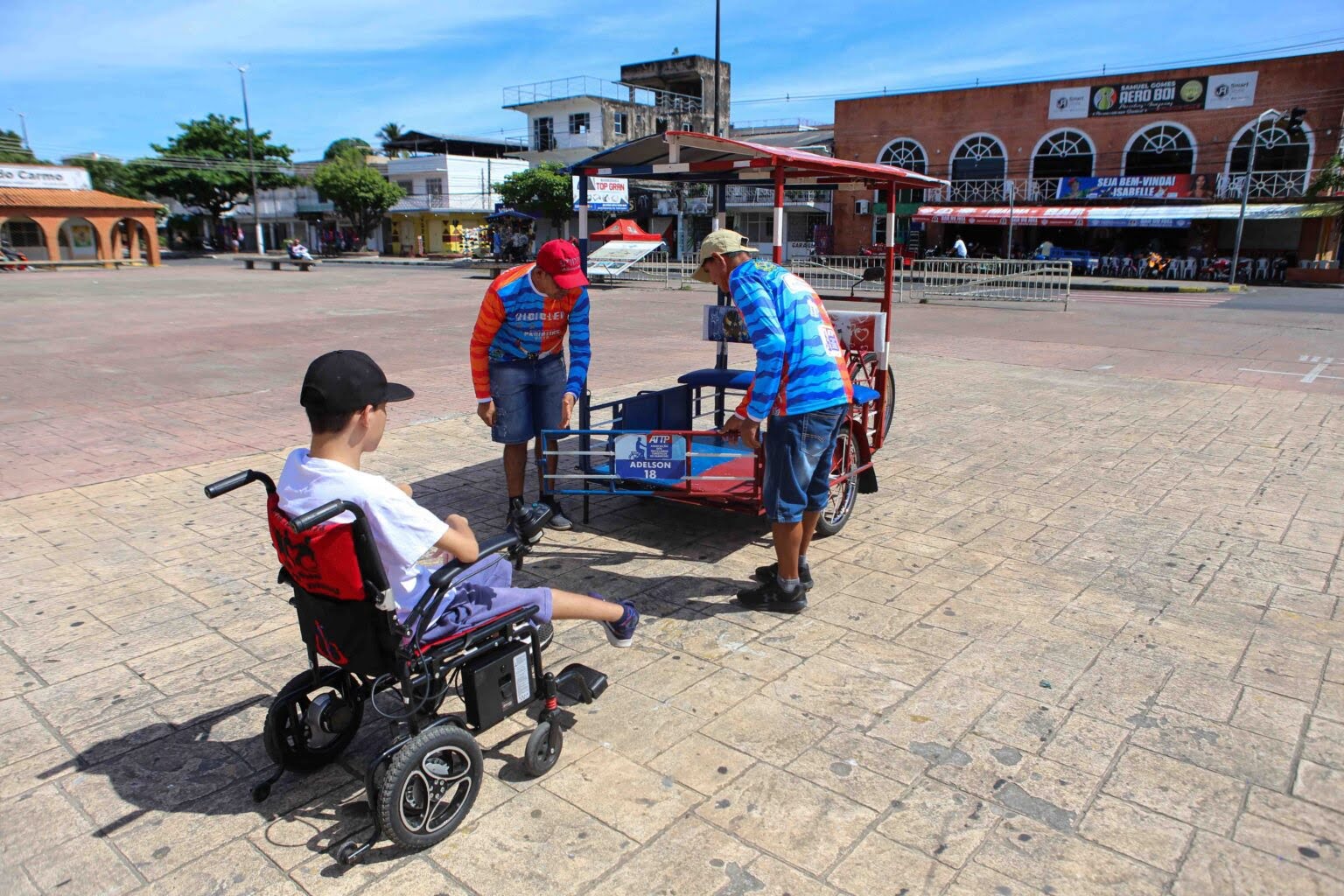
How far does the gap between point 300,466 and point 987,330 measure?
54.3ft

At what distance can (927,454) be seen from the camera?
7520 mm

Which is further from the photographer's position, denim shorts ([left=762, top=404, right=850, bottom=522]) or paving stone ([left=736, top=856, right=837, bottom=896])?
denim shorts ([left=762, top=404, right=850, bottom=522])

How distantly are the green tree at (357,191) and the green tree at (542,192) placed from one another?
35.9 ft

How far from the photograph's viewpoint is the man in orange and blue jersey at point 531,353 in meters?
5.14

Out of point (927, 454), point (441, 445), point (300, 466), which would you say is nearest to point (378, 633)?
point (300, 466)

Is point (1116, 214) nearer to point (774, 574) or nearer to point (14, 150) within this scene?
point (774, 574)

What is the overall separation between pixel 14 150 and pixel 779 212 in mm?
77142

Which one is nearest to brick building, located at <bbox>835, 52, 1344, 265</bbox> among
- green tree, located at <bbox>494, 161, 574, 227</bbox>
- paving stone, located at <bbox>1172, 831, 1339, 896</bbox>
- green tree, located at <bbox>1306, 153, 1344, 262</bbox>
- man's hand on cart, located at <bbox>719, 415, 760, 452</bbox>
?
green tree, located at <bbox>1306, 153, 1344, 262</bbox>

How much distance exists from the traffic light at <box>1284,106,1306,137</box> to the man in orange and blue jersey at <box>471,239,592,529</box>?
34.2m

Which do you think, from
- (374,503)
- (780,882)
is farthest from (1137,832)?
(374,503)

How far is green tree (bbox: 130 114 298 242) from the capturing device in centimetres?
5788

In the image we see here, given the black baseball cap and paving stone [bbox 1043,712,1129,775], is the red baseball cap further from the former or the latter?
paving stone [bbox 1043,712,1129,775]

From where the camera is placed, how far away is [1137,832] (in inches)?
111

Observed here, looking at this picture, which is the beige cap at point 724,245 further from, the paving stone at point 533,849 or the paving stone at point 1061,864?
the paving stone at point 1061,864
